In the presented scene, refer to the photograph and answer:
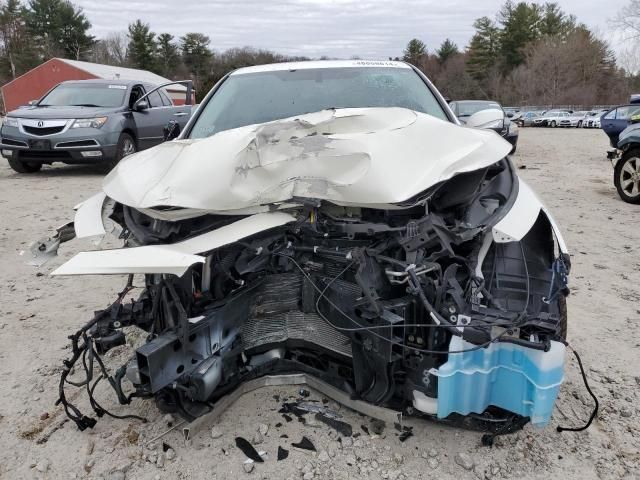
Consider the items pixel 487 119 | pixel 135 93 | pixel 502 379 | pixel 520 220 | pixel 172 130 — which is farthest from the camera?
pixel 135 93

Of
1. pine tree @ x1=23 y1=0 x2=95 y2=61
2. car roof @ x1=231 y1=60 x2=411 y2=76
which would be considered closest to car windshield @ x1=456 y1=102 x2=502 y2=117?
car roof @ x1=231 y1=60 x2=411 y2=76

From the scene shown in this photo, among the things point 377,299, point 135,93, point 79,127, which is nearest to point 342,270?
point 377,299

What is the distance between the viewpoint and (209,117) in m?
3.39

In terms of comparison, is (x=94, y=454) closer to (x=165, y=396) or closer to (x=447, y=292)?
(x=165, y=396)

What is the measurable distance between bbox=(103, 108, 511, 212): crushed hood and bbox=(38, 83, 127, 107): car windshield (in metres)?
7.60

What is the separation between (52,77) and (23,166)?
31.1 m

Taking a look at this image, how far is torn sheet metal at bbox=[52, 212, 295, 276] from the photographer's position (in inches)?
71.7

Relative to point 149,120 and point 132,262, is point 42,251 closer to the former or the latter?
point 132,262

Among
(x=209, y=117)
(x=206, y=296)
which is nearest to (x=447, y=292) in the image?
(x=206, y=296)

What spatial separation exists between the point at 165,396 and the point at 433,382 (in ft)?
3.88

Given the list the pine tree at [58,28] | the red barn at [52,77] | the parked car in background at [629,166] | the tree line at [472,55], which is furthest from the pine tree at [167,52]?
the parked car in background at [629,166]

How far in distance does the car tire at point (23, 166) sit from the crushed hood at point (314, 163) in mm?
8082

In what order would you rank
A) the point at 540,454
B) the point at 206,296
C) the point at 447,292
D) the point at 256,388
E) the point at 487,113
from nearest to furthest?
the point at 447,292 < the point at 540,454 < the point at 206,296 < the point at 256,388 < the point at 487,113

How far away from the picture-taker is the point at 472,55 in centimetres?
6281
